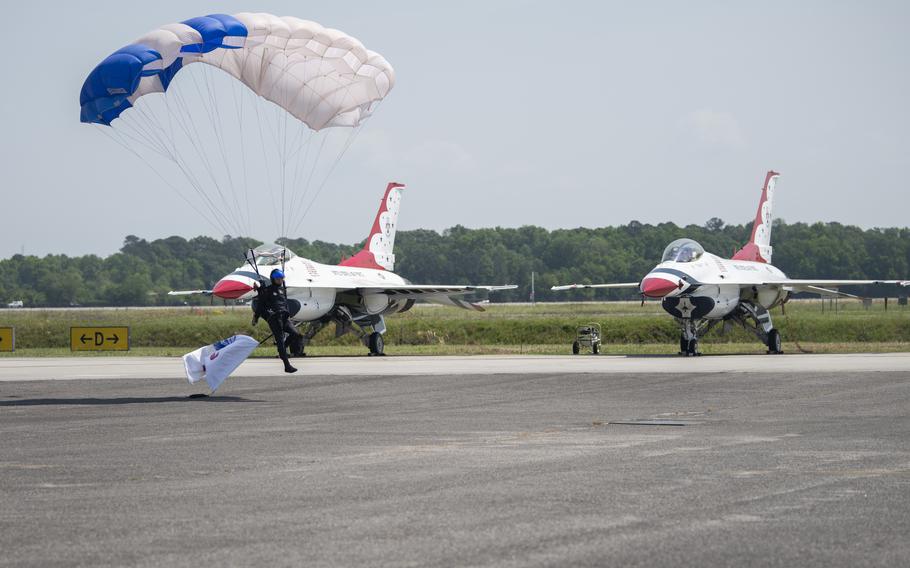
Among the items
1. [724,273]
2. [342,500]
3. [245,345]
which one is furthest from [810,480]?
[724,273]

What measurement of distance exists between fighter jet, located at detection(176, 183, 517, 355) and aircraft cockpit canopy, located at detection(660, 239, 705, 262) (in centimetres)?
652

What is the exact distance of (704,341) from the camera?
51625 mm

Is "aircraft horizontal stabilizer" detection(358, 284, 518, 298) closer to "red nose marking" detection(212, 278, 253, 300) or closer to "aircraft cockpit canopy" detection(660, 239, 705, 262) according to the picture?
"aircraft cockpit canopy" detection(660, 239, 705, 262)

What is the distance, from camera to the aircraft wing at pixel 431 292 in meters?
41.6

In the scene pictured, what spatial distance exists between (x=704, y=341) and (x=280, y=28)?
30.9 metres

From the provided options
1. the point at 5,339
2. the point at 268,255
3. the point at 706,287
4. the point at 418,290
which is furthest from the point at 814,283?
the point at 5,339

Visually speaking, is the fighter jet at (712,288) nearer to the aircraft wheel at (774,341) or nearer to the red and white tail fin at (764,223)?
the aircraft wheel at (774,341)

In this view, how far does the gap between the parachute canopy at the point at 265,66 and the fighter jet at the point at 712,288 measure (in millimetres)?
11812

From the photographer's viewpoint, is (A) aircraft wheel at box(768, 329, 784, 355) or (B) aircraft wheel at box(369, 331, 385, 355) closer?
(A) aircraft wheel at box(768, 329, 784, 355)

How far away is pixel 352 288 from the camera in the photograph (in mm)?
40000

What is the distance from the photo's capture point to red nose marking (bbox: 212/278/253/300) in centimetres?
3428

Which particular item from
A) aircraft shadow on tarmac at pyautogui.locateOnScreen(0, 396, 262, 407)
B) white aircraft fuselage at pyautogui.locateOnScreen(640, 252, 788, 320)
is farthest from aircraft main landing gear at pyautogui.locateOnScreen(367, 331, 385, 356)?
aircraft shadow on tarmac at pyautogui.locateOnScreen(0, 396, 262, 407)

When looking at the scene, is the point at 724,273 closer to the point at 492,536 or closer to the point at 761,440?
the point at 761,440

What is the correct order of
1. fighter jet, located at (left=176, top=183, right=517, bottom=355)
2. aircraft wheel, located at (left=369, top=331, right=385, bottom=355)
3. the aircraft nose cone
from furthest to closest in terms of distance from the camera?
aircraft wheel, located at (left=369, top=331, right=385, bottom=355) → fighter jet, located at (left=176, top=183, right=517, bottom=355) → the aircraft nose cone
